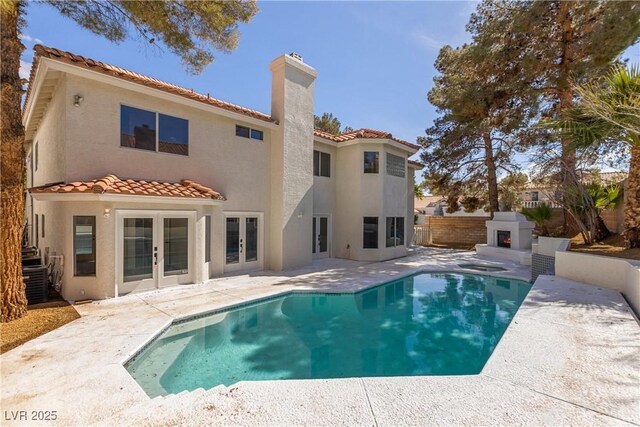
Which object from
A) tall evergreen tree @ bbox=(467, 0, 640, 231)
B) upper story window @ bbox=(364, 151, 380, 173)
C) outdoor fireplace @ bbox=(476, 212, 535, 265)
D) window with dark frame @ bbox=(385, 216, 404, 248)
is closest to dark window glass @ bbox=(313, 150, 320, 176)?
upper story window @ bbox=(364, 151, 380, 173)

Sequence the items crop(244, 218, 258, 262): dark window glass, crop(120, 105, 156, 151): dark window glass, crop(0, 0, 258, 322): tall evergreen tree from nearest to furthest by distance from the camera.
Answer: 1. crop(0, 0, 258, 322): tall evergreen tree
2. crop(120, 105, 156, 151): dark window glass
3. crop(244, 218, 258, 262): dark window glass

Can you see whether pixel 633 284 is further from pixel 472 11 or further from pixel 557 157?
pixel 472 11

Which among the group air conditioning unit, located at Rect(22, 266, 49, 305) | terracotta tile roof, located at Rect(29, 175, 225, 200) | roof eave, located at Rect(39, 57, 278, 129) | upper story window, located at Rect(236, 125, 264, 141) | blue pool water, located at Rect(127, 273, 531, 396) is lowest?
blue pool water, located at Rect(127, 273, 531, 396)

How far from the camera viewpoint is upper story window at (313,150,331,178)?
19.7 meters

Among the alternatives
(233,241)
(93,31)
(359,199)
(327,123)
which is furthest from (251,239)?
(327,123)

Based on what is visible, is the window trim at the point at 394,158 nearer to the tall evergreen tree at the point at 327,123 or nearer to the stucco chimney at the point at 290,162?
the stucco chimney at the point at 290,162

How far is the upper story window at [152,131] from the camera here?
1174cm

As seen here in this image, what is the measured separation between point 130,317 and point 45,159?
33.3ft

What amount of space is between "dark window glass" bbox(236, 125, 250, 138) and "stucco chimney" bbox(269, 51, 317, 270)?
5.20ft

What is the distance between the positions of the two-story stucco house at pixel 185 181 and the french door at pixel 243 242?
2.4 inches

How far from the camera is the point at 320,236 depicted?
2036 cm

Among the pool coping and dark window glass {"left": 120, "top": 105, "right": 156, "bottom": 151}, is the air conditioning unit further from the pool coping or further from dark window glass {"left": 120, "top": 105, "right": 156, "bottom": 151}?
dark window glass {"left": 120, "top": 105, "right": 156, "bottom": 151}

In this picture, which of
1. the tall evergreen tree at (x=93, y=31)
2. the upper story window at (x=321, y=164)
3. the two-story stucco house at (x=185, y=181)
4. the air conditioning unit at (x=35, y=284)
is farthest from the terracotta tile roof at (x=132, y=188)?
the upper story window at (x=321, y=164)

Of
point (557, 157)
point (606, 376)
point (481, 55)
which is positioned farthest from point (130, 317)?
point (481, 55)
